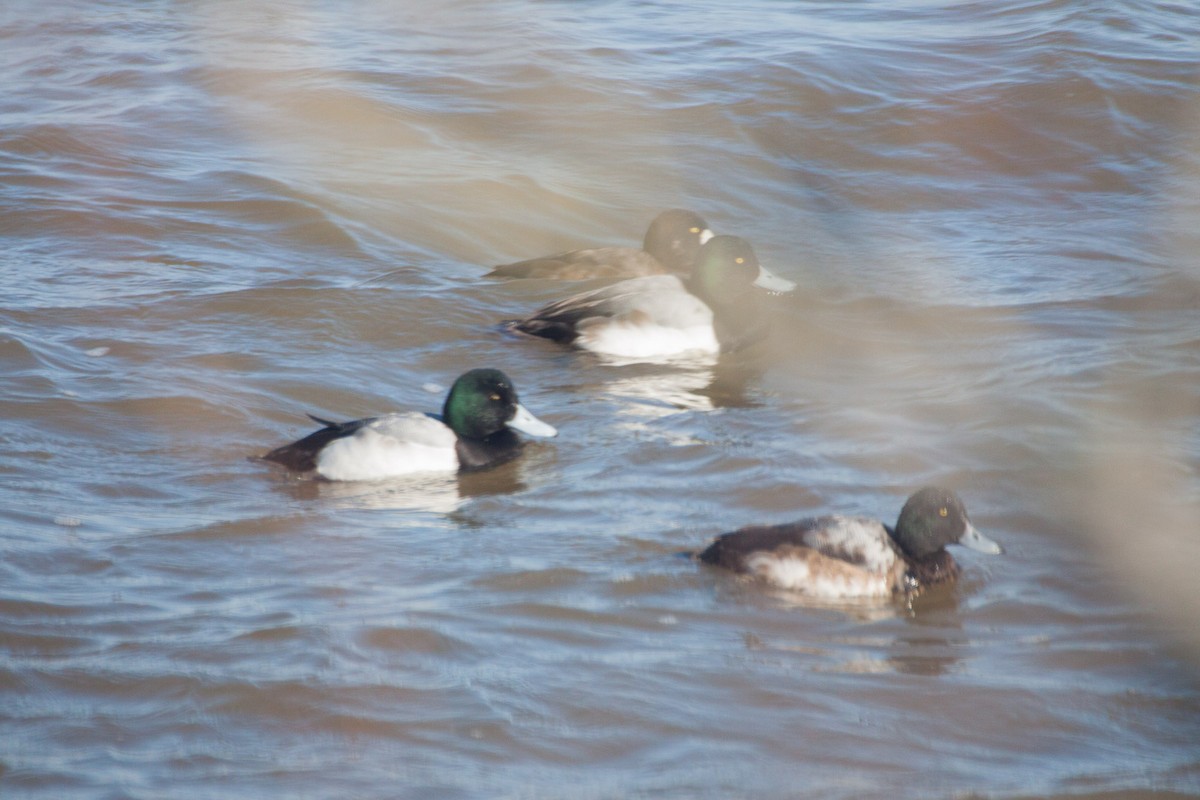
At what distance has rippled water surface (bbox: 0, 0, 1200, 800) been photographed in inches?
→ 177

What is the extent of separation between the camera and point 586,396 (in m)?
8.45

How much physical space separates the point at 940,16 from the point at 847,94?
3.30 m

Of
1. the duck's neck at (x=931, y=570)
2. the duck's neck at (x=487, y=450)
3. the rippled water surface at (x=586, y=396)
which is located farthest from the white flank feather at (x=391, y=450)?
the duck's neck at (x=931, y=570)

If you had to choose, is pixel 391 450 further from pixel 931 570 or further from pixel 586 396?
pixel 931 570

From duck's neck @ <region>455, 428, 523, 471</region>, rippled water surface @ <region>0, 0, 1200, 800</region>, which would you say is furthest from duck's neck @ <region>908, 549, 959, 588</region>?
duck's neck @ <region>455, 428, 523, 471</region>

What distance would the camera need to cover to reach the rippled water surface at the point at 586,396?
177 inches

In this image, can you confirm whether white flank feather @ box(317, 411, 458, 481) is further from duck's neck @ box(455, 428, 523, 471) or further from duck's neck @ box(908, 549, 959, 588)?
duck's neck @ box(908, 549, 959, 588)

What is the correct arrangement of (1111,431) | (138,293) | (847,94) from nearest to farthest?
1. (1111,431)
2. (138,293)
3. (847,94)

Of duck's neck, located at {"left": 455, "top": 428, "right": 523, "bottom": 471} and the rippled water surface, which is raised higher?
the rippled water surface

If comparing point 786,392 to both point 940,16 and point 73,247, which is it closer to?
point 73,247

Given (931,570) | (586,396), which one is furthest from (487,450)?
(931,570)

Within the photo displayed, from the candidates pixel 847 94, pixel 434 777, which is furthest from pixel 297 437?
pixel 847 94

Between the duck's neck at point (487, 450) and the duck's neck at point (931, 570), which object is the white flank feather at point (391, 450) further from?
the duck's neck at point (931, 570)

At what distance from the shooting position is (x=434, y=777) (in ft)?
13.8
